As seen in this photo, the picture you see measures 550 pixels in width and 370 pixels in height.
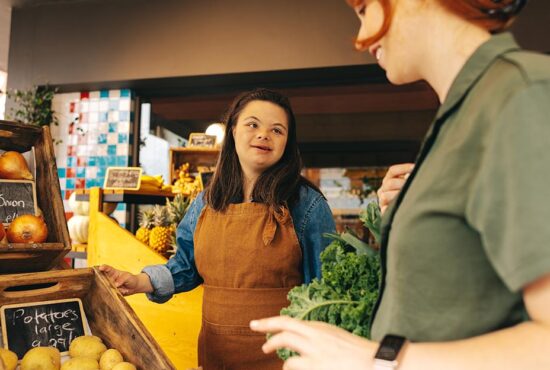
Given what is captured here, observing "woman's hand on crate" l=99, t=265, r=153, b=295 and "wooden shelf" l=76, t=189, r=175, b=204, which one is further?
"wooden shelf" l=76, t=189, r=175, b=204

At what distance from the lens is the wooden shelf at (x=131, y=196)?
3.06 metres

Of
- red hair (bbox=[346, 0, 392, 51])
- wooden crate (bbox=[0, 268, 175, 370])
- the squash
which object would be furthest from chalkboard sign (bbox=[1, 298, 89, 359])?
the squash

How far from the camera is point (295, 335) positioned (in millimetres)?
662

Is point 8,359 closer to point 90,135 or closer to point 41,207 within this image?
point 41,207

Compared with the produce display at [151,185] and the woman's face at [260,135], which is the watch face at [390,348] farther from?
the produce display at [151,185]

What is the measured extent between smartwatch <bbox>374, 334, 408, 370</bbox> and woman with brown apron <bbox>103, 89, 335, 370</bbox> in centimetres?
115

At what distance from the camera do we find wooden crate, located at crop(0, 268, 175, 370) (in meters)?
1.23

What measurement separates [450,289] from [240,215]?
129 cm

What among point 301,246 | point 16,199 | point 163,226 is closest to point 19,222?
point 16,199

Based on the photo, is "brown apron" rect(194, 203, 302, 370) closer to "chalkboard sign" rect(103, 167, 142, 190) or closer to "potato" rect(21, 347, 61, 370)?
"potato" rect(21, 347, 61, 370)

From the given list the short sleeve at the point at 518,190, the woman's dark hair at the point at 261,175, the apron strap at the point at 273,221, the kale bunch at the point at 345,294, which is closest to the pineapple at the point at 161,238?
the woman's dark hair at the point at 261,175

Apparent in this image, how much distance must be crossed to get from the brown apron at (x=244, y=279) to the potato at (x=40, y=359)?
62cm

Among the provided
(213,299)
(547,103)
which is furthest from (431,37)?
(213,299)

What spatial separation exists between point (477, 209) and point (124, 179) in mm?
3164
